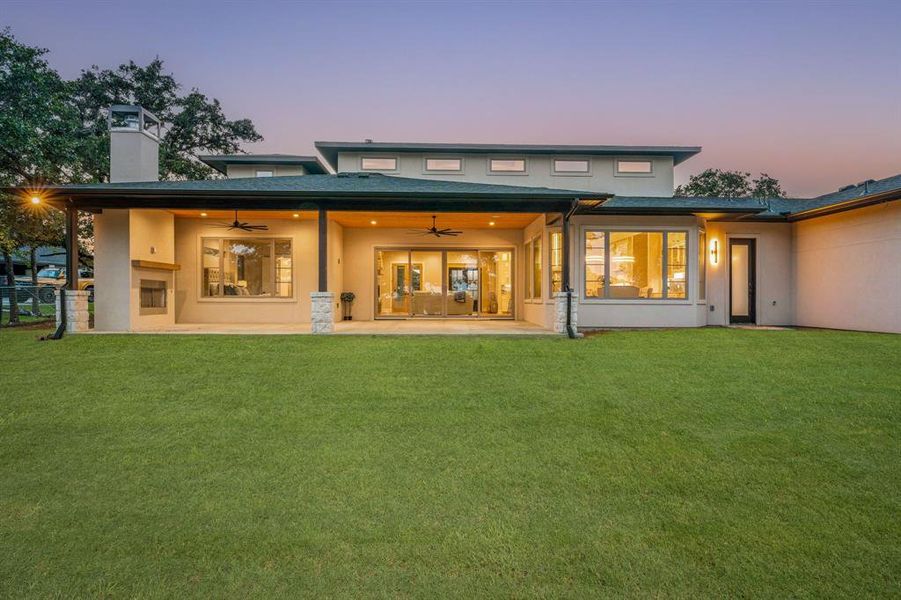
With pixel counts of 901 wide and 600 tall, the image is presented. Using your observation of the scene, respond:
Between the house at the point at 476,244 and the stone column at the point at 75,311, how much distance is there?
41 mm

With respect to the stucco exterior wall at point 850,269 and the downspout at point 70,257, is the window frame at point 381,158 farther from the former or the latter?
the stucco exterior wall at point 850,269

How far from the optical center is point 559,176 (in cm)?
1486

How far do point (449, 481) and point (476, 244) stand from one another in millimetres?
11140

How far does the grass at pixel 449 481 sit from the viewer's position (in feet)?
7.68

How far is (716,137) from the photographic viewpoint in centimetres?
2238

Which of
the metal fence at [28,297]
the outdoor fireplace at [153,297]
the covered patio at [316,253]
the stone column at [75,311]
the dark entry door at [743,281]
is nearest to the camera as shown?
the stone column at [75,311]

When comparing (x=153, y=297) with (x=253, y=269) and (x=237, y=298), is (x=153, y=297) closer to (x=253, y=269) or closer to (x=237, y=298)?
(x=237, y=298)

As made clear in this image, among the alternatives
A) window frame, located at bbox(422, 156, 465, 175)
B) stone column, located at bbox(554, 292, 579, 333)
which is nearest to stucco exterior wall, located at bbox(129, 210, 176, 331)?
window frame, located at bbox(422, 156, 465, 175)

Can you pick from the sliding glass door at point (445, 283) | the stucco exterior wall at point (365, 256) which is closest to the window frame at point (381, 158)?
the stucco exterior wall at point (365, 256)

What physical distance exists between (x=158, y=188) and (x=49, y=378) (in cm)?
469

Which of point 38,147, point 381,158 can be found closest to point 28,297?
point 38,147

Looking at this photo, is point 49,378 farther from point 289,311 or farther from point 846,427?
point 846,427

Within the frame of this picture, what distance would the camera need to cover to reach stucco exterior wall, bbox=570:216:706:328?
11.7 meters

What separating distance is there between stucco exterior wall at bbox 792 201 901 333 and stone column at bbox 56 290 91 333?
55.3ft
